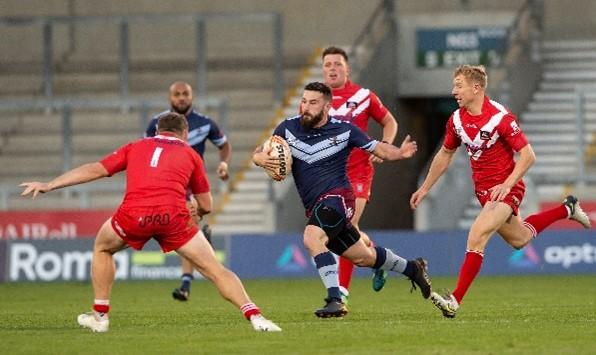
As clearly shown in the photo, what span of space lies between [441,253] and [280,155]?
10.4 meters

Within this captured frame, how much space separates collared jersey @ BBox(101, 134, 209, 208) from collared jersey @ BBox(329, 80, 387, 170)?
354cm

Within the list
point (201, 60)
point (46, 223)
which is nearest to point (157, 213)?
point (46, 223)

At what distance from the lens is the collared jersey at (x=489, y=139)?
13305 millimetres

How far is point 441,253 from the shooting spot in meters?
23.1

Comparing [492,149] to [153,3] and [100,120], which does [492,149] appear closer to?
[100,120]

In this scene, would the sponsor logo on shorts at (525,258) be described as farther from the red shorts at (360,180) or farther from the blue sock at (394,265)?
the blue sock at (394,265)

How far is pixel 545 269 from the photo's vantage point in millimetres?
23141

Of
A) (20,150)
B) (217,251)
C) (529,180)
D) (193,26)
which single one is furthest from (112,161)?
(193,26)

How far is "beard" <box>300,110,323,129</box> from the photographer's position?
1313cm

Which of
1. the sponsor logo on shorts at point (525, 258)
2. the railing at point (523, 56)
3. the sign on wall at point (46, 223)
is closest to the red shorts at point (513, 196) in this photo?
the sponsor logo on shorts at point (525, 258)

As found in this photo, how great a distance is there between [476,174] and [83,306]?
4611 millimetres

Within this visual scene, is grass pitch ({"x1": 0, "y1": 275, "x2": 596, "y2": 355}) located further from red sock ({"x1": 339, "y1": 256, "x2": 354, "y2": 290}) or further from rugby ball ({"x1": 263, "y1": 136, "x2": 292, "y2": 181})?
rugby ball ({"x1": 263, "y1": 136, "x2": 292, "y2": 181})

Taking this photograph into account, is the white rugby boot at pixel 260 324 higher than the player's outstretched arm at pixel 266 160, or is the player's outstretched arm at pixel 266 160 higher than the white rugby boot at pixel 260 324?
the player's outstretched arm at pixel 266 160

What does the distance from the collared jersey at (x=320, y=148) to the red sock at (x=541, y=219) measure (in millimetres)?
1919
